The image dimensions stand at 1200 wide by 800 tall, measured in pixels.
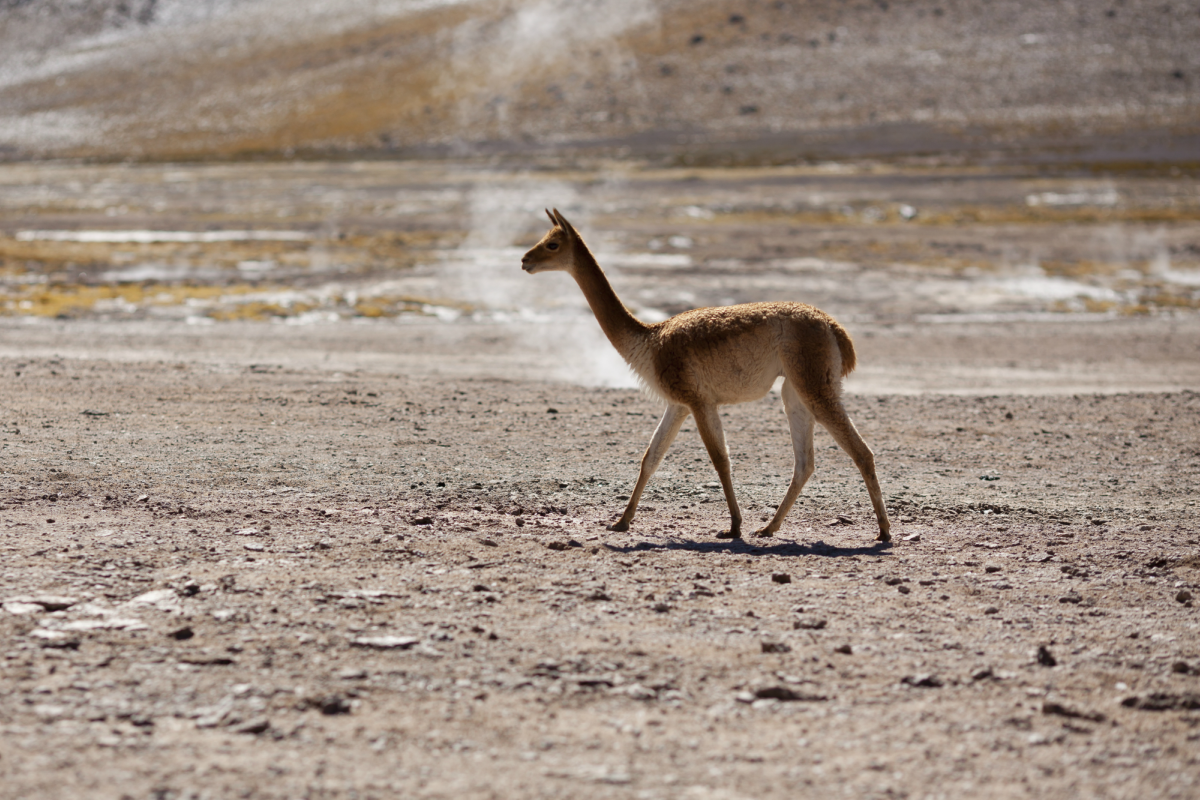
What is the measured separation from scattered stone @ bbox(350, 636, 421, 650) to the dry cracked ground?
0.11 ft

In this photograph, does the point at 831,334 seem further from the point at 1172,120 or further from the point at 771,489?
the point at 1172,120

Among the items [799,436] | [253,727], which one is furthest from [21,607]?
[799,436]

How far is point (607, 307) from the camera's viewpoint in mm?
9359

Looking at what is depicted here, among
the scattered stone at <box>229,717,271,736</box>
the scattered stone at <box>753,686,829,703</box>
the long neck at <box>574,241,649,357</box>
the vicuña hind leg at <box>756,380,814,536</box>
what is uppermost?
the long neck at <box>574,241,649,357</box>

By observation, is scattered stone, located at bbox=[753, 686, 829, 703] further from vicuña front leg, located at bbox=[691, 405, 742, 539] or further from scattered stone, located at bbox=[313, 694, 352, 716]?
vicuña front leg, located at bbox=[691, 405, 742, 539]

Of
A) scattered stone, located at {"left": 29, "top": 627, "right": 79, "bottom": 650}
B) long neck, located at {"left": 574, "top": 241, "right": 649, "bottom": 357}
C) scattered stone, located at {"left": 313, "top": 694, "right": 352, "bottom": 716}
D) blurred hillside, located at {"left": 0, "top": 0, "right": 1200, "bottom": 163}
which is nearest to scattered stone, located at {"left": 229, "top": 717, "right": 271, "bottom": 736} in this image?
scattered stone, located at {"left": 313, "top": 694, "right": 352, "bottom": 716}

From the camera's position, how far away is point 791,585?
24.4ft

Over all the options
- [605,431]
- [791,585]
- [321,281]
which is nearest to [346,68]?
[321,281]

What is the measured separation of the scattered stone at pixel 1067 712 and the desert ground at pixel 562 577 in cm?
3

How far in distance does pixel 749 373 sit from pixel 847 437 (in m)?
0.95

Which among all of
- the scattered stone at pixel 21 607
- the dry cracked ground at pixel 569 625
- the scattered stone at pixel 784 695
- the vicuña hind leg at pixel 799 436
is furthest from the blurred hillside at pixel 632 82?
the scattered stone at pixel 784 695

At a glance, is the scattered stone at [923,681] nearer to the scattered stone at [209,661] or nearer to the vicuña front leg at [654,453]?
the vicuña front leg at [654,453]

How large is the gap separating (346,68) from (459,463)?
280 ft

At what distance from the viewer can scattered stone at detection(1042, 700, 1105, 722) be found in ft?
18.1
